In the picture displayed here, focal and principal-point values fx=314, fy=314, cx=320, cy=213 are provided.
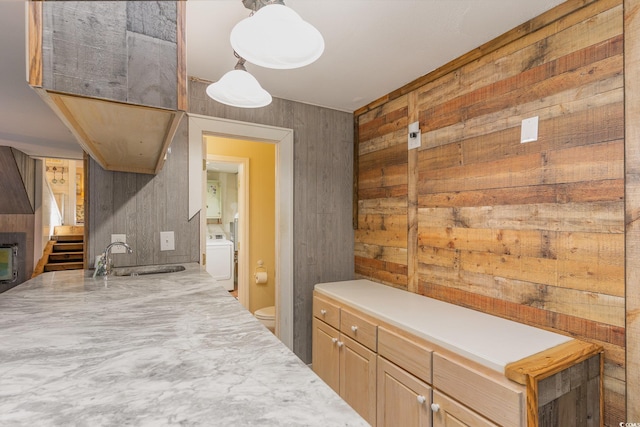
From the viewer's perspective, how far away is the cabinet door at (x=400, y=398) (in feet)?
4.80

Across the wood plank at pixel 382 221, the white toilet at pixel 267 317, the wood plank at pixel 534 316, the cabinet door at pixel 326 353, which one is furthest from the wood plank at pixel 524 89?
the white toilet at pixel 267 317

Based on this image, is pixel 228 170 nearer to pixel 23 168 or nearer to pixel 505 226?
pixel 23 168

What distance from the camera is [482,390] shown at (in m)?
1.22

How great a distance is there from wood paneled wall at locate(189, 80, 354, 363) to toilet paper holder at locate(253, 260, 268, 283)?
1.32m

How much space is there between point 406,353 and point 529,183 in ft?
3.48

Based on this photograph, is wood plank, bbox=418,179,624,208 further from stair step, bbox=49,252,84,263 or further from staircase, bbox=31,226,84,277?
stair step, bbox=49,252,84,263

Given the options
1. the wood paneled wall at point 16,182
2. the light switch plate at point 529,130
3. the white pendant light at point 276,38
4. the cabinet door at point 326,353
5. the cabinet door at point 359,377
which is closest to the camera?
the white pendant light at point 276,38

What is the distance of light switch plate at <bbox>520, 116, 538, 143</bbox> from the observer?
5.16 ft

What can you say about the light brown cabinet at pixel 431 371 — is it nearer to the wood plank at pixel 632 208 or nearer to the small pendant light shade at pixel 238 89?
the wood plank at pixel 632 208

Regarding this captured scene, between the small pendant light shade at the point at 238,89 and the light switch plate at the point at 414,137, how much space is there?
1160mm

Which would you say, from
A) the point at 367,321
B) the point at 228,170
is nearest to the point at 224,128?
the point at 367,321

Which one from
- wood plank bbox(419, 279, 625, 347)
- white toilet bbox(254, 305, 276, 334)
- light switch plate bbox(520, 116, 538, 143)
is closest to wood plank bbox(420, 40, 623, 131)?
light switch plate bbox(520, 116, 538, 143)

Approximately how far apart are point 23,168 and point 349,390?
5190mm

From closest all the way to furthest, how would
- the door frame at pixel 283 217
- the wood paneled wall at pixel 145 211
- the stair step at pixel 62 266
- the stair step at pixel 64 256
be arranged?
the wood paneled wall at pixel 145 211
the door frame at pixel 283 217
the stair step at pixel 62 266
the stair step at pixel 64 256
